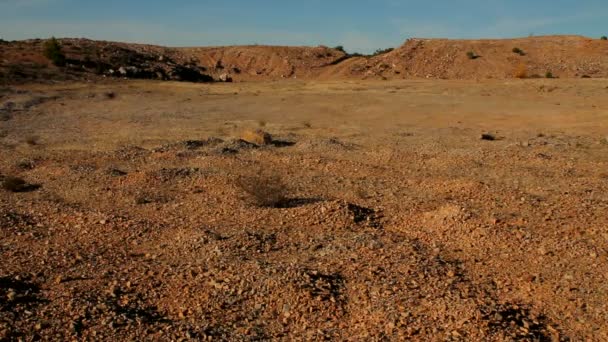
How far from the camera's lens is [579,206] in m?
10.6

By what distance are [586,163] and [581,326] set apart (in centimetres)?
961

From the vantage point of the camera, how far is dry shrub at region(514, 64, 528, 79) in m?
44.8

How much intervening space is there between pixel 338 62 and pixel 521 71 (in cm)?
2138

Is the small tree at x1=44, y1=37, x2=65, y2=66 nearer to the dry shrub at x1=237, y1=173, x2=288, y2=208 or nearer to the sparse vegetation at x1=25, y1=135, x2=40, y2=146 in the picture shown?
the sparse vegetation at x1=25, y1=135, x2=40, y2=146

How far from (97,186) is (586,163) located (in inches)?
445

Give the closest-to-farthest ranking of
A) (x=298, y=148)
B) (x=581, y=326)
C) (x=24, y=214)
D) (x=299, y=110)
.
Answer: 1. (x=581, y=326)
2. (x=24, y=214)
3. (x=298, y=148)
4. (x=299, y=110)

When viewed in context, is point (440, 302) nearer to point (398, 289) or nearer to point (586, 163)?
point (398, 289)

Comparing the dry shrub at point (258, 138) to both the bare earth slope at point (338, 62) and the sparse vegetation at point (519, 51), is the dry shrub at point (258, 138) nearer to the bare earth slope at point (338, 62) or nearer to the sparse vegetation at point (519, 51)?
the bare earth slope at point (338, 62)

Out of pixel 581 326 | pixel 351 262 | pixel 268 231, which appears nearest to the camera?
pixel 581 326

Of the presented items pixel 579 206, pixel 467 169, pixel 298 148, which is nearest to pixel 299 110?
pixel 298 148

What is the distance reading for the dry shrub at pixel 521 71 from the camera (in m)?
44.8

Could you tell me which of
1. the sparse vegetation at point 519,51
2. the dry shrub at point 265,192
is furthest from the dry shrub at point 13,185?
the sparse vegetation at point 519,51

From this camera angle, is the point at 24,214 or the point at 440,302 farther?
the point at 24,214

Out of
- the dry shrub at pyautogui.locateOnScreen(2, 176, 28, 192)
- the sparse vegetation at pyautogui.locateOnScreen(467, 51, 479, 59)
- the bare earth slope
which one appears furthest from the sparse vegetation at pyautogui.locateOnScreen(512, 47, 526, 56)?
the dry shrub at pyautogui.locateOnScreen(2, 176, 28, 192)
